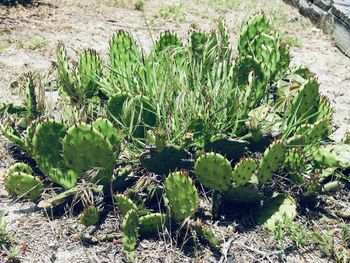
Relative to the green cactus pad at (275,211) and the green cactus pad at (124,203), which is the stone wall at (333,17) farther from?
the green cactus pad at (124,203)

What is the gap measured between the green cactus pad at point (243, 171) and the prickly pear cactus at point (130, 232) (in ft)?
1.92

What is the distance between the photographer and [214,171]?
112 inches

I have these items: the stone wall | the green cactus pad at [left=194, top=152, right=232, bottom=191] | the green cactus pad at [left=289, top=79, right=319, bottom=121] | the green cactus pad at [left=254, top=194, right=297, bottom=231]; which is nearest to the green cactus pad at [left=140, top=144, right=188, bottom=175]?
the green cactus pad at [left=194, top=152, right=232, bottom=191]

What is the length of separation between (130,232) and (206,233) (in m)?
0.41

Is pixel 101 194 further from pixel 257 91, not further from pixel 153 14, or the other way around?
pixel 153 14

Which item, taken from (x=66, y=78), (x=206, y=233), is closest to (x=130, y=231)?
(x=206, y=233)

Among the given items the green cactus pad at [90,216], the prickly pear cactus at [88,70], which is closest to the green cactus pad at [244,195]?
the green cactus pad at [90,216]

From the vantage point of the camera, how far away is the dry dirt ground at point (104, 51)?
2.88 m

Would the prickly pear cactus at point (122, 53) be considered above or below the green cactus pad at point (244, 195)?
above

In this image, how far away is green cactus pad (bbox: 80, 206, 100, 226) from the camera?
2.89 meters

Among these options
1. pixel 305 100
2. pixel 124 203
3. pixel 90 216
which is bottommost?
pixel 90 216

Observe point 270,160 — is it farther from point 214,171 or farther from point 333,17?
point 333,17

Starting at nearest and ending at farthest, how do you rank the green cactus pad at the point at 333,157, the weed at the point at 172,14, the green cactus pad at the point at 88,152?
the green cactus pad at the point at 88,152 < the green cactus pad at the point at 333,157 < the weed at the point at 172,14

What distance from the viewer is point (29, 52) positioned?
5.11 m
